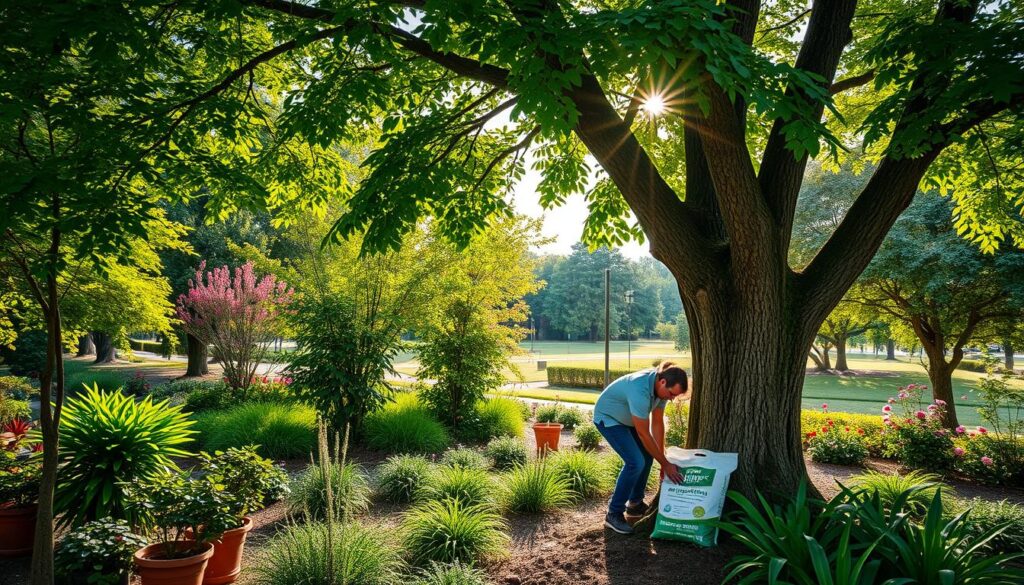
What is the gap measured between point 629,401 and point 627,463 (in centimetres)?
65

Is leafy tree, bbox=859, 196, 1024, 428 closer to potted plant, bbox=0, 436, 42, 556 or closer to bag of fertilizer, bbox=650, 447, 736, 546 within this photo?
bag of fertilizer, bbox=650, 447, 736, 546

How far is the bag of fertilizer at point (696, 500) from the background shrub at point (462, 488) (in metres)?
1.92

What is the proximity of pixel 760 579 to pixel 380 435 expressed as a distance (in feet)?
21.6

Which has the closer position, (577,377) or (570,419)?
(570,419)

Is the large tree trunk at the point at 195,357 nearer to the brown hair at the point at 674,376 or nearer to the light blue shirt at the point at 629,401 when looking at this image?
the light blue shirt at the point at 629,401

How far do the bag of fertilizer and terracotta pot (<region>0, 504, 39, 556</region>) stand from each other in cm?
516

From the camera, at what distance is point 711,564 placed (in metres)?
3.63

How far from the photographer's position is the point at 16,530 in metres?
4.40

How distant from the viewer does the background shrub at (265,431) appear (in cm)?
796

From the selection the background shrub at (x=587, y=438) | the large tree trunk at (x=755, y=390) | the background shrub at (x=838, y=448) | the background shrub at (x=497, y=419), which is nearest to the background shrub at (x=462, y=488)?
the large tree trunk at (x=755, y=390)

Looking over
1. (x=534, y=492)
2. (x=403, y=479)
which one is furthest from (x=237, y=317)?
(x=534, y=492)

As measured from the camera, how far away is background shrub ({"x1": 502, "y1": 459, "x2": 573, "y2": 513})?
5.54 metres

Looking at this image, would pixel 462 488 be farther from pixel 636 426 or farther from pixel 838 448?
pixel 838 448

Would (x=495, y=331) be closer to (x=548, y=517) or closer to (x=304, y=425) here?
(x=304, y=425)
